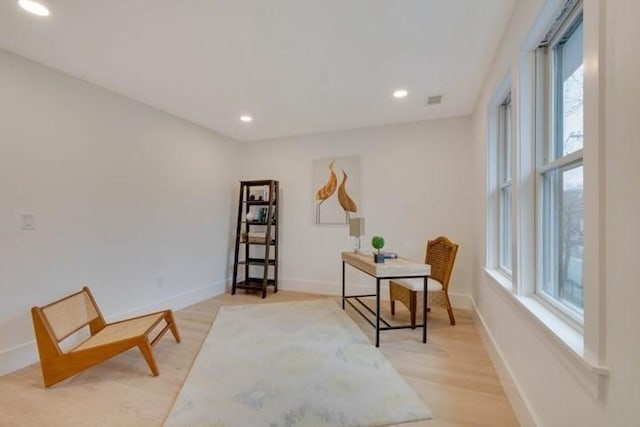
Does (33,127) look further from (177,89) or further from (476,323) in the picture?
(476,323)

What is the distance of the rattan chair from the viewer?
10.1 feet

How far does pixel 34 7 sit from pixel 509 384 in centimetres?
380

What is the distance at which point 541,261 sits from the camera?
173cm

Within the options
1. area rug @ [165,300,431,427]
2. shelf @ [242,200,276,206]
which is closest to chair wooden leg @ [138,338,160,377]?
area rug @ [165,300,431,427]

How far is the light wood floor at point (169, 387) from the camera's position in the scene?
1.77 m

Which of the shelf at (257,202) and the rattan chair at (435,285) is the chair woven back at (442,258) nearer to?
the rattan chair at (435,285)

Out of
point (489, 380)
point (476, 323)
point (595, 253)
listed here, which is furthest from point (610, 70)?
point (476, 323)

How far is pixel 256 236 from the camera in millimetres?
4668

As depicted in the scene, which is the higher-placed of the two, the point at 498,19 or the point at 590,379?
the point at 498,19

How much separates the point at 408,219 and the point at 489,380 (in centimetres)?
229

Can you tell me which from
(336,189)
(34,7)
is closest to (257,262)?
(336,189)

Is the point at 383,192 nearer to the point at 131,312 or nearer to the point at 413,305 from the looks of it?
the point at 413,305

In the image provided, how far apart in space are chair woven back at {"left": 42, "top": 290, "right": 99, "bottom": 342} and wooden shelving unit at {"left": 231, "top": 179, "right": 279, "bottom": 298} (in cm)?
211

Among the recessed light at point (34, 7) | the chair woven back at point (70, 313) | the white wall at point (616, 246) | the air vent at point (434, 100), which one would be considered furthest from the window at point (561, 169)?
the chair woven back at point (70, 313)
